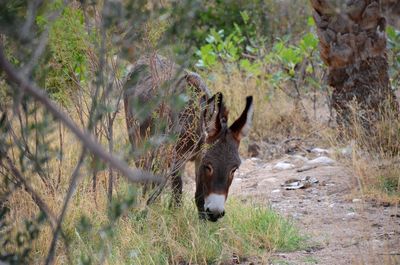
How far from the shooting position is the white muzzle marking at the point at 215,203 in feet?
17.0

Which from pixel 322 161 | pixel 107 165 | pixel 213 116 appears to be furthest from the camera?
pixel 322 161

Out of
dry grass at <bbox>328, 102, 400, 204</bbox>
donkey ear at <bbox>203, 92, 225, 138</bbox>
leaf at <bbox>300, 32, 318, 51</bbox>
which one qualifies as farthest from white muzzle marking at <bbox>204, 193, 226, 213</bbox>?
leaf at <bbox>300, 32, 318, 51</bbox>

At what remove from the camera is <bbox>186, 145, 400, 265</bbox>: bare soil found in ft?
16.9

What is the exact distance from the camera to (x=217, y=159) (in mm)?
5551

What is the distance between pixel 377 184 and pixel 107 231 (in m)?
4.24

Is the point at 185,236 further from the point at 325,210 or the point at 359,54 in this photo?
the point at 359,54

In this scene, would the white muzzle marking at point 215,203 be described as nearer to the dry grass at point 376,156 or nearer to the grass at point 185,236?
the grass at point 185,236

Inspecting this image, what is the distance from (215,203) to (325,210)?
1765mm

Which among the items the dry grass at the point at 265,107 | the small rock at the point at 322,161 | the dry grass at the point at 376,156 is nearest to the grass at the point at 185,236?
the dry grass at the point at 376,156

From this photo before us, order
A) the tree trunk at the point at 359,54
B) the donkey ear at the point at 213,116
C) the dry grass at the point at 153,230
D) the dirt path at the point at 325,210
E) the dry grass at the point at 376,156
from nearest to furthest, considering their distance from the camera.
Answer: the dry grass at the point at 153,230, the dirt path at the point at 325,210, the donkey ear at the point at 213,116, the dry grass at the point at 376,156, the tree trunk at the point at 359,54

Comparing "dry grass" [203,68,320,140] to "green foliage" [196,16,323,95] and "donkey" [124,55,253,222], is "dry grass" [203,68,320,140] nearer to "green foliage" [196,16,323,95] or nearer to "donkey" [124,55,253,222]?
"green foliage" [196,16,323,95]

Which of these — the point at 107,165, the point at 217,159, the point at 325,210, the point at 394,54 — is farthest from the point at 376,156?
the point at 107,165

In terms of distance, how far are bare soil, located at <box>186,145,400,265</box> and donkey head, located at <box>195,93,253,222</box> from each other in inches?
20.7

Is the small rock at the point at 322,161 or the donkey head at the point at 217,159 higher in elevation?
the donkey head at the point at 217,159
